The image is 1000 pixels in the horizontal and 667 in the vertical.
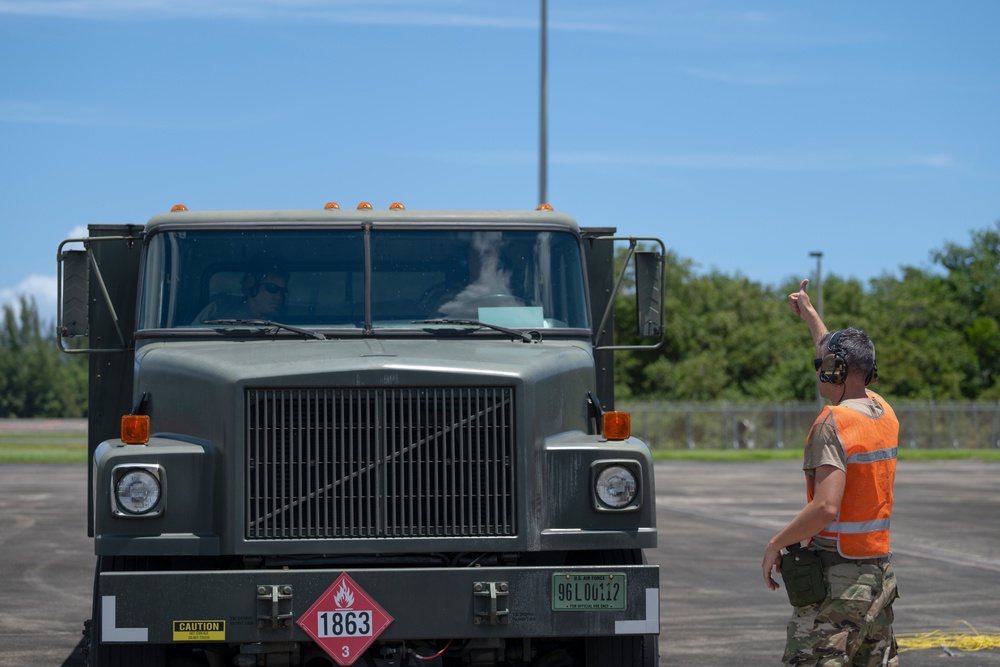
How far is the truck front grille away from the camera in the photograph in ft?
20.2

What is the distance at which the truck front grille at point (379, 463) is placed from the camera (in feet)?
20.2

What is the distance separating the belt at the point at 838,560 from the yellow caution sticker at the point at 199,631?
2.58m

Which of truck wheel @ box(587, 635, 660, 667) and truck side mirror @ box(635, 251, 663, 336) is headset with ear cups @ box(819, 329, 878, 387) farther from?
truck side mirror @ box(635, 251, 663, 336)

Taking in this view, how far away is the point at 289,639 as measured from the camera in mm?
5906

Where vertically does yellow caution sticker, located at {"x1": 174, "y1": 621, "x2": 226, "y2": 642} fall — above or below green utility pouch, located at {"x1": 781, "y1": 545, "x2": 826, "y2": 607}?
below

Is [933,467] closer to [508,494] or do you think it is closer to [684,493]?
[684,493]

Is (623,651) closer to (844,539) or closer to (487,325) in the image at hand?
(844,539)

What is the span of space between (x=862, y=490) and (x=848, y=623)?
56 cm

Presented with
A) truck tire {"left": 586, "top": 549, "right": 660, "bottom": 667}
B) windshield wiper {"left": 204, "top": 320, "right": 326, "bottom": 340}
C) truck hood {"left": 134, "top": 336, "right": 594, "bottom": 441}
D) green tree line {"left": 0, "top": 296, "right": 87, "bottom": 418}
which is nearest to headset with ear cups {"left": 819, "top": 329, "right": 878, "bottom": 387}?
truck tire {"left": 586, "top": 549, "right": 660, "bottom": 667}

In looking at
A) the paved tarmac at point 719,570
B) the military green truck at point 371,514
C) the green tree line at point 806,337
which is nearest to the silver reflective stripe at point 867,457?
the military green truck at point 371,514

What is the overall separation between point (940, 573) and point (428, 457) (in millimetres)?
9699

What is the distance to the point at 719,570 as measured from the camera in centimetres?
1454

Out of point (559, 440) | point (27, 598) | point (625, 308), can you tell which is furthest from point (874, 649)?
point (625, 308)

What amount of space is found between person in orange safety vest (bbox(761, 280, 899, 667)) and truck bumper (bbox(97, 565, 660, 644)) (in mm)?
694
